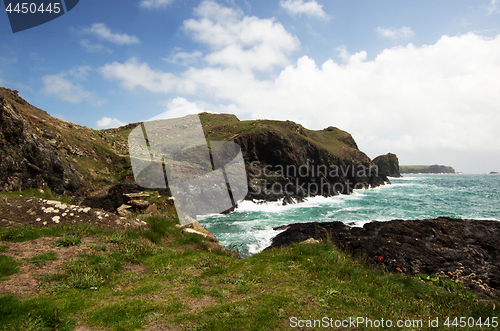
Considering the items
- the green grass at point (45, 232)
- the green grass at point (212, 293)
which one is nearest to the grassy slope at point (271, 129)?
the green grass at point (45, 232)

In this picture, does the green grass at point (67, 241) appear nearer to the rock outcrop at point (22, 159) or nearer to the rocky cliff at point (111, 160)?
the rock outcrop at point (22, 159)

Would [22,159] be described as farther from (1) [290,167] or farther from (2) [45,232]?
(1) [290,167]

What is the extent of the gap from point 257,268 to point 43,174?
74.5 ft

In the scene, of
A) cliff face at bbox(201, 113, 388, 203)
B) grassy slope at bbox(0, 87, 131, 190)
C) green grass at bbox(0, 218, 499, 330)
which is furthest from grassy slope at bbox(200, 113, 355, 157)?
green grass at bbox(0, 218, 499, 330)

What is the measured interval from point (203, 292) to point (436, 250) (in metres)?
16.6

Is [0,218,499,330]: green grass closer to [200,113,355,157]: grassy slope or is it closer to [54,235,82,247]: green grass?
[54,235,82,247]: green grass

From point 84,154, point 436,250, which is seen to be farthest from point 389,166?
point 84,154

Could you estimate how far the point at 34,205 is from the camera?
938cm

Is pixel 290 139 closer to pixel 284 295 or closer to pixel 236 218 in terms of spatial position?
pixel 236 218

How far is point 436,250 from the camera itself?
48.3 ft

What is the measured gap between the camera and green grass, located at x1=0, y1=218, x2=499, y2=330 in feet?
14.1

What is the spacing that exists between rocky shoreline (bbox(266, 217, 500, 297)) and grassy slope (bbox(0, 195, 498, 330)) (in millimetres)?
3195


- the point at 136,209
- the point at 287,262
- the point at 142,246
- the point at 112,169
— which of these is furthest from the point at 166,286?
the point at 112,169

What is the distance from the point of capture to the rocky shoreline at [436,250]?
39.8ft
